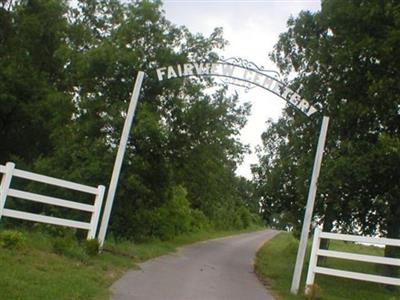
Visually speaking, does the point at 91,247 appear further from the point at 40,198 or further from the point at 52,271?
the point at 52,271

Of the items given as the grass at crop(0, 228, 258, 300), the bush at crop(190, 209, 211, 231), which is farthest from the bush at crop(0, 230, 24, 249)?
the bush at crop(190, 209, 211, 231)

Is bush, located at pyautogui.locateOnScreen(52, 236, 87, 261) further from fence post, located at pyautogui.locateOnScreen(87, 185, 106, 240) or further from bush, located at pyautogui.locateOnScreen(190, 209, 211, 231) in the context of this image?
bush, located at pyautogui.locateOnScreen(190, 209, 211, 231)

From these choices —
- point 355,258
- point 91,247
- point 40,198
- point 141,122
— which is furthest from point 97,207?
point 141,122

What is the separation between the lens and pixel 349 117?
17.4 metres

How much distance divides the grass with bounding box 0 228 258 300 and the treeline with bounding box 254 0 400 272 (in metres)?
7.08

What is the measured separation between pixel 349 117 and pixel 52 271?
1080 centimetres

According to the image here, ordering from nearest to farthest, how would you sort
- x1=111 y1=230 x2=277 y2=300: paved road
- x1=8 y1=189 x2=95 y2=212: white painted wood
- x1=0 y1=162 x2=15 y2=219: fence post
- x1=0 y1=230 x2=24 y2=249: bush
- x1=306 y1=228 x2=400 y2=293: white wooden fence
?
x1=111 y1=230 x2=277 y2=300: paved road < x1=0 y1=230 x2=24 y2=249: bush < x1=0 y1=162 x2=15 y2=219: fence post < x1=306 y1=228 x2=400 y2=293: white wooden fence < x1=8 y1=189 x2=95 y2=212: white painted wood

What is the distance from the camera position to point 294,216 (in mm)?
21312

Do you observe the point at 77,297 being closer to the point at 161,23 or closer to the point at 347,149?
the point at 347,149

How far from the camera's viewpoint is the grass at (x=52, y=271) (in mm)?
8073

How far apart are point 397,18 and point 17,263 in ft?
38.6

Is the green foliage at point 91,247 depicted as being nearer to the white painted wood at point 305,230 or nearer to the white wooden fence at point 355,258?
the white painted wood at point 305,230

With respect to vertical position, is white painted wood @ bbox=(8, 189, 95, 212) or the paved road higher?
white painted wood @ bbox=(8, 189, 95, 212)

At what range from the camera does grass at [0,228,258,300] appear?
8.07m
